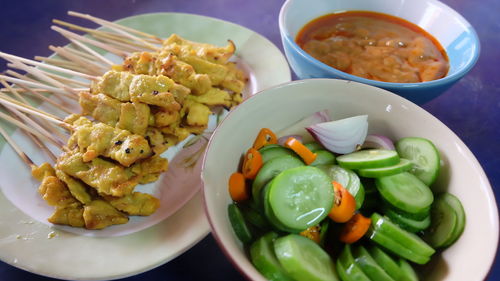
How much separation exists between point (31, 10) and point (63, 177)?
2014 mm

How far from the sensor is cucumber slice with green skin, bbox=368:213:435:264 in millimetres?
1253

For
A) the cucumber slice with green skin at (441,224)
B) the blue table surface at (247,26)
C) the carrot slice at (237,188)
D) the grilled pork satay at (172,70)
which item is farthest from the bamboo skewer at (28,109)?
the cucumber slice with green skin at (441,224)

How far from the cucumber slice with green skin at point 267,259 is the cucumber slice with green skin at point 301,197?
0.10 metres

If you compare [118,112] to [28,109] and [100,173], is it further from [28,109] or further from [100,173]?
[28,109]

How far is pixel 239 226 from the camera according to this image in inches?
52.4

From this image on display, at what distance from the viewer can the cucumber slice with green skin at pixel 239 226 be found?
1321mm

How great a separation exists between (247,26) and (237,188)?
184cm

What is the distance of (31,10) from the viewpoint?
3113 mm

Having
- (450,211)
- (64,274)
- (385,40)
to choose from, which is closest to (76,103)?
(64,274)

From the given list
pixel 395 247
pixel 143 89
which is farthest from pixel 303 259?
pixel 143 89

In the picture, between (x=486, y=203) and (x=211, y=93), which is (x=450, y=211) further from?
(x=211, y=93)

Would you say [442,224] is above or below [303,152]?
below

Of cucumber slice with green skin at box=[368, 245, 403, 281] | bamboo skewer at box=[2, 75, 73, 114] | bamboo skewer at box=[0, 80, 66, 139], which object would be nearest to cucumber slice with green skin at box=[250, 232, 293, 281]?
cucumber slice with green skin at box=[368, 245, 403, 281]

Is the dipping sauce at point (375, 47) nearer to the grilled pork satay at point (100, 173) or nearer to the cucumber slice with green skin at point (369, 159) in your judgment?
the cucumber slice with green skin at point (369, 159)
